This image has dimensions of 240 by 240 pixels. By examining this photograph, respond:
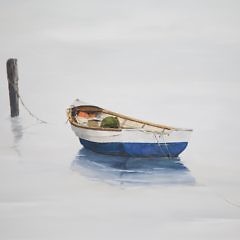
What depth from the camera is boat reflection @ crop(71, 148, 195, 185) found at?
205 centimetres

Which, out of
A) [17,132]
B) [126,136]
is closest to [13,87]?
[17,132]

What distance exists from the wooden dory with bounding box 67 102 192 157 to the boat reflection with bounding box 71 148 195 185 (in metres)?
0.03

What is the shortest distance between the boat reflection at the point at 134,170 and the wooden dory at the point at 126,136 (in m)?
0.03

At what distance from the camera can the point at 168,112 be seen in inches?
82.2

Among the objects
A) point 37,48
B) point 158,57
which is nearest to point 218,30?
point 158,57

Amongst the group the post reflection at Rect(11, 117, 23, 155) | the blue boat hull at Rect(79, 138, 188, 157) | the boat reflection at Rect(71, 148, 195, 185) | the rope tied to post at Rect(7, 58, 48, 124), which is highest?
the rope tied to post at Rect(7, 58, 48, 124)

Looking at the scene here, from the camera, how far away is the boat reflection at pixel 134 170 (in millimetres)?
2055

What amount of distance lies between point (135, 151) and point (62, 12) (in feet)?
2.12

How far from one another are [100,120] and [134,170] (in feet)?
0.84

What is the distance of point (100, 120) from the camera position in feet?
7.07

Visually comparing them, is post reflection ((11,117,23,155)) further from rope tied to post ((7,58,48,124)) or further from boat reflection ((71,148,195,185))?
boat reflection ((71,148,195,185))

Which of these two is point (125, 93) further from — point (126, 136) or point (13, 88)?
point (13, 88)

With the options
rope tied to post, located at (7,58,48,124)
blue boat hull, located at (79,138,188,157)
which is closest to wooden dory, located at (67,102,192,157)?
blue boat hull, located at (79,138,188,157)

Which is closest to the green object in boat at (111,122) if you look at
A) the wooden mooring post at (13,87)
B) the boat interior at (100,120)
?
the boat interior at (100,120)
